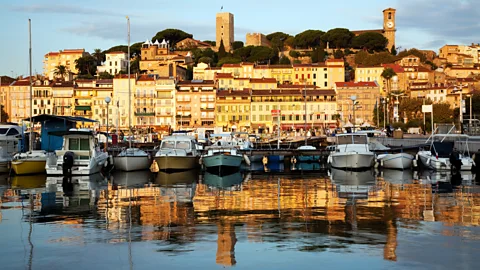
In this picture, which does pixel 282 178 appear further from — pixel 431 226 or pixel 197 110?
pixel 197 110

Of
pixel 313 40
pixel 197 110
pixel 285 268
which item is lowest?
pixel 285 268

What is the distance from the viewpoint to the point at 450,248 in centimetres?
1277

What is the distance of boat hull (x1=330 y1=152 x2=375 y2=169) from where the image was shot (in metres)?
37.1

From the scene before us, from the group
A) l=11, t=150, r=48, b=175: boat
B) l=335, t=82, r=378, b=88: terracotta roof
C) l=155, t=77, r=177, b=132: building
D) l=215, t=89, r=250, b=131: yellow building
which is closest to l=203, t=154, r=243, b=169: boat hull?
l=11, t=150, r=48, b=175: boat

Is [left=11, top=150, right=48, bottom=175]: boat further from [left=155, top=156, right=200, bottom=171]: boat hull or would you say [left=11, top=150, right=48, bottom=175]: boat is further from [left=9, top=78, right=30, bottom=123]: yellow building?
[left=9, top=78, right=30, bottom=123]: yellow building

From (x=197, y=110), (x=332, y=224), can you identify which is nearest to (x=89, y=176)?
(x=332, y=224)

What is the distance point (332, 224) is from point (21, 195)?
1319 cm

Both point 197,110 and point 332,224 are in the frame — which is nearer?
point 332,224

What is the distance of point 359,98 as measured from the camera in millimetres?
103812

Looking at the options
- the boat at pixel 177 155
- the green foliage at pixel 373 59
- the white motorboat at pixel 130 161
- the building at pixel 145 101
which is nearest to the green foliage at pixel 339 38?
the green foliage at pixel 373 59

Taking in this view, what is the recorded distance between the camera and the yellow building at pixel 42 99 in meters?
107

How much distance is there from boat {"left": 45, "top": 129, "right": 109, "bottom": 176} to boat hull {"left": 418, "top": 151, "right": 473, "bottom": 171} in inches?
728

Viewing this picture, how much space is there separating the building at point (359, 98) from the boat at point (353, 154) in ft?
204

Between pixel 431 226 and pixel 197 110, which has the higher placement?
pixel 197 110
